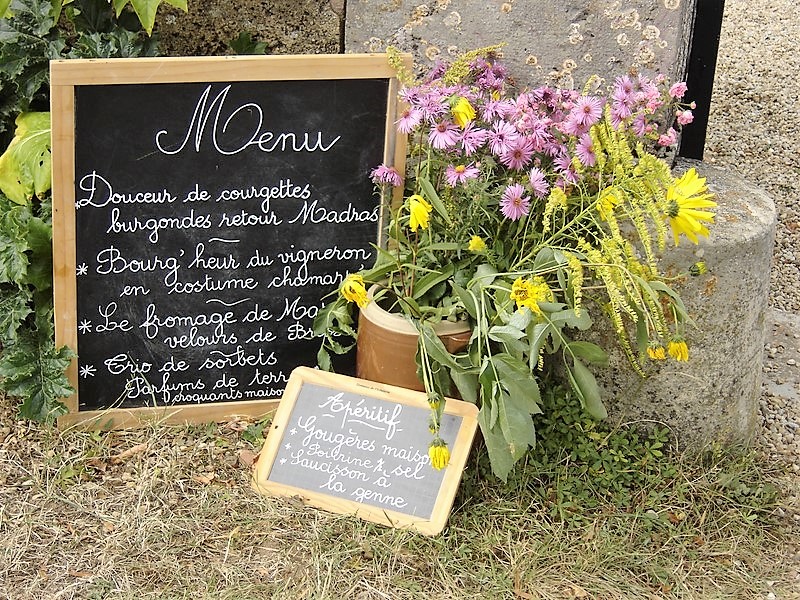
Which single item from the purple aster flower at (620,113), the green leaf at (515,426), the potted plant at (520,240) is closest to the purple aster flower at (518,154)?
the potted plant at (520,240)

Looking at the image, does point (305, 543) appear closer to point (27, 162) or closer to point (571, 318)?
point (571, 318)

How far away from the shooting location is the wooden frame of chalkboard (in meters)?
2.38

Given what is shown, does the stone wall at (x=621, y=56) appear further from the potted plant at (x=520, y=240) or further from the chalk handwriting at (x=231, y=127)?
the chalk handwriting at (x=231, y=127)

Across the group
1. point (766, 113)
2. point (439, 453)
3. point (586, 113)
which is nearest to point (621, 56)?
point (586, 113)

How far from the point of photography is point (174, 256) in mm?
2531

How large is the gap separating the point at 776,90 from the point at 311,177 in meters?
3.41

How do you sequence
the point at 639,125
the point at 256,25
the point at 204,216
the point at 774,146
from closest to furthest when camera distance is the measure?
the point at 639,125
the point at 204,216
the point at 256,25
the point at 774,146

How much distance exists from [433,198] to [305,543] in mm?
836

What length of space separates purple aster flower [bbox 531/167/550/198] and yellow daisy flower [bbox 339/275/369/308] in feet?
1.49

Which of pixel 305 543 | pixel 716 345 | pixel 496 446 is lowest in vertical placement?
pixel 305 543

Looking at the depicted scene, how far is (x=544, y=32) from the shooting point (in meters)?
2.68

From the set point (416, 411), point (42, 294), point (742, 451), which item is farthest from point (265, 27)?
point (742, 451)

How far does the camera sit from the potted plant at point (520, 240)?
2.16 m

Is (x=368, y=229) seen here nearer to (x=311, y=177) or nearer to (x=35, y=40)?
(x=311, y=177)
